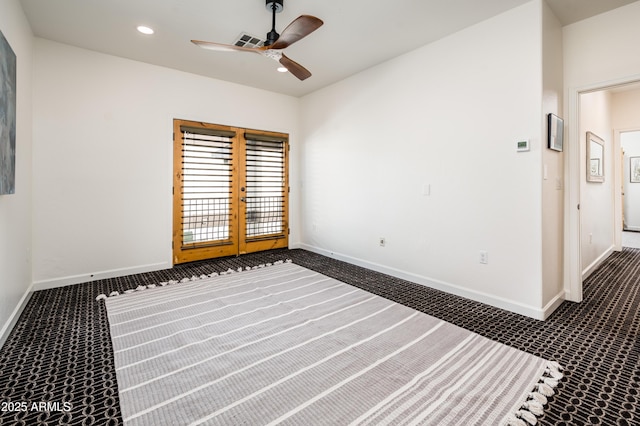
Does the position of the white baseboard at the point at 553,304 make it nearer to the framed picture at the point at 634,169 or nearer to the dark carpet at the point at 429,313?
the dark carpet at the point at 429,313

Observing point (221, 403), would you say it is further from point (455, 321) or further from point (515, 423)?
point (455, 321)

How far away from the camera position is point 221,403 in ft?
5.28

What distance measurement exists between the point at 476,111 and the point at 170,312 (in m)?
3.65

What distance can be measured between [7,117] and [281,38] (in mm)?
2195

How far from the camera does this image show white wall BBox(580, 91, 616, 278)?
3.84 metres

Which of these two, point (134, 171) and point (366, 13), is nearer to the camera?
point (366, 13)

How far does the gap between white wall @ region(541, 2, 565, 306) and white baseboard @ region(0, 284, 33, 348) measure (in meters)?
4.47

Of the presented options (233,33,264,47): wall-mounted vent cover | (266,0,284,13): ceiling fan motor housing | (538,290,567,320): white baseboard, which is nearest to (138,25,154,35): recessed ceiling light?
(233,33,264,47): wall-mounted vent cover

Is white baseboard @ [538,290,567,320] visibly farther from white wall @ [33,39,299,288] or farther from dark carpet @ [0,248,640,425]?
white wall @ [33,39,299,288]

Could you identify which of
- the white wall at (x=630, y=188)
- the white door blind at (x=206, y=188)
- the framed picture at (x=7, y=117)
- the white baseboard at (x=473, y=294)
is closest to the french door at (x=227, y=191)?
the white door blind at (x=206, y=188)

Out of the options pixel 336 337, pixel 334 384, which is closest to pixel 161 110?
pixel 336 337

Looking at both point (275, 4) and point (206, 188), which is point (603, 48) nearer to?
point (275, 4)

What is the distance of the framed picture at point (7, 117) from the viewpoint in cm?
212

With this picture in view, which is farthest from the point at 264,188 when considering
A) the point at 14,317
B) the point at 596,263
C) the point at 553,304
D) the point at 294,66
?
the point at 596,263
